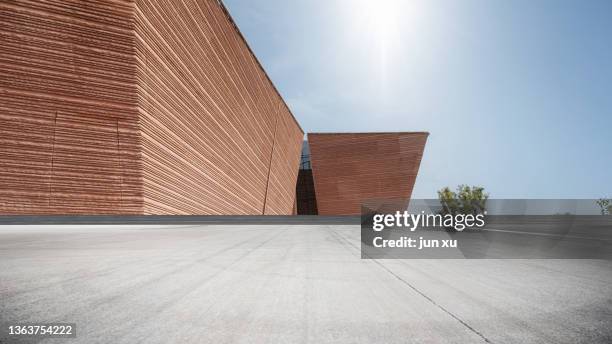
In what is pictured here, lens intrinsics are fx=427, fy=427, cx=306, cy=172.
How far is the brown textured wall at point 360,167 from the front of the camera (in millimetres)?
35094

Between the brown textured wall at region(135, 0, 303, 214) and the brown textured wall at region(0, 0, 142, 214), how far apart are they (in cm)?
60

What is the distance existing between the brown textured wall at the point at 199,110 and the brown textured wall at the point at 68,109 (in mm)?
600

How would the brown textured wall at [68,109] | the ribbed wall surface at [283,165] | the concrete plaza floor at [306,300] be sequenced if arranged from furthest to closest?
the ribbed wall surface at [283,165]
the brown textured wall at [68,109]
the concrete plaza floor at [306,300]

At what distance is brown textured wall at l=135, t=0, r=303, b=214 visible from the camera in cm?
1437

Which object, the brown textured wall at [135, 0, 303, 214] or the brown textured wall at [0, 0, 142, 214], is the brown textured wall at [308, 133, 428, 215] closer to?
the brown textured wall at [135, 0, 303, 214]

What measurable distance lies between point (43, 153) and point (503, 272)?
14.0 metres

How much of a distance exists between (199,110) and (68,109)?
214 inches

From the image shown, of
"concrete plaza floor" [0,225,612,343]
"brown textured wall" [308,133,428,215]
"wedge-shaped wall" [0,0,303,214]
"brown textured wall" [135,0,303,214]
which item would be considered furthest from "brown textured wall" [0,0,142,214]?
"brown textured wall" [308,133,428,215]

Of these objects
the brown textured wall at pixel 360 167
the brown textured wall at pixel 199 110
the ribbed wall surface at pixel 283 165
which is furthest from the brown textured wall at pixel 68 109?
the brown textured wall at pixel 360 167

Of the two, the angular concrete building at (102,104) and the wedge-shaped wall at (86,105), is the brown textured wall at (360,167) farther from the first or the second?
the wedge-shaped wall at (86,105)

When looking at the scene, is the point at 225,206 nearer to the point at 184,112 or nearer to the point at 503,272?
the point at 184,112

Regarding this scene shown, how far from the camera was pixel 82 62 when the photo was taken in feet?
44.5

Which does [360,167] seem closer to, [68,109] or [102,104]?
[102,104]

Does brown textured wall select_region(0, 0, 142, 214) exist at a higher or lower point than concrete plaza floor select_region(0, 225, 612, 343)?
higher
